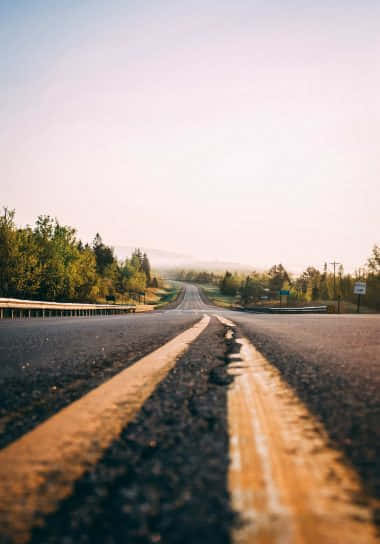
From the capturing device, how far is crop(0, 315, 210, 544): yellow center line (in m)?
0.76

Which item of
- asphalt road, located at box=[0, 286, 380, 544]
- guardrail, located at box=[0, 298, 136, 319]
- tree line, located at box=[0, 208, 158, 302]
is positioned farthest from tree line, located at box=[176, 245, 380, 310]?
asphalt road, located at box=[0, 286, 380, 544]

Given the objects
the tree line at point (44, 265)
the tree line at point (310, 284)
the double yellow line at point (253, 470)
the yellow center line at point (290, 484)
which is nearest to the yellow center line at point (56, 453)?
the double yellow line at point (253, 470)

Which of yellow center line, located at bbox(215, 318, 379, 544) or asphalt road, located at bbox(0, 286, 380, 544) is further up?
yellow center line, located at bbox(215, 318, 379, 544)

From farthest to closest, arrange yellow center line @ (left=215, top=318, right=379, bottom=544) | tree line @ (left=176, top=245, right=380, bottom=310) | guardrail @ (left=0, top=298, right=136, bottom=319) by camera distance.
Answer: tree line @ (left=176, top=245, right=380, bottom=310) < guardrail @ (left=0, top=298, right=136, bottom=319) < yellow center line @ (left=215, top=318, right=379, bottom=544)

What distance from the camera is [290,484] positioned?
83 centimetres

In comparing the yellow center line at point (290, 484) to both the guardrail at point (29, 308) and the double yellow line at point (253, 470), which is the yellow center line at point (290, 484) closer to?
the double yellow line at point (253, 470)

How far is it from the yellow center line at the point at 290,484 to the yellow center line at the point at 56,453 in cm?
40

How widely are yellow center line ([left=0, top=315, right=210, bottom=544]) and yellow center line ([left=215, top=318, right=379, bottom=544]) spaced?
40cm

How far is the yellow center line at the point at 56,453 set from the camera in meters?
0.76

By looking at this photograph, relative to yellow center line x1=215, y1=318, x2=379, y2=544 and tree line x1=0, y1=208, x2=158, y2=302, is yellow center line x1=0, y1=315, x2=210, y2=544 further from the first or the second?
tree line x1=0, y1=208, x2=158, y2=302

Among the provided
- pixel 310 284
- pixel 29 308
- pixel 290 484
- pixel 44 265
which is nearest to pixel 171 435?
pixel 290 484

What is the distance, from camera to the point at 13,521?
72 centimetres

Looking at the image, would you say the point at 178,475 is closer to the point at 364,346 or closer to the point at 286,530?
the point at 286,530

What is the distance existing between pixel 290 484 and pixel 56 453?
2.11 ft
